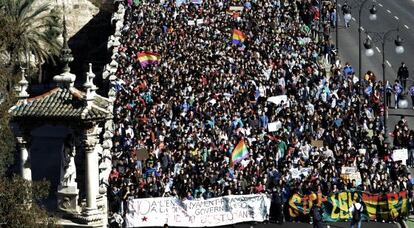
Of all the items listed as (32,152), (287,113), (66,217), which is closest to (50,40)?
(32,152)

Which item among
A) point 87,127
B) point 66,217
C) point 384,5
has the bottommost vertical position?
point 66,217

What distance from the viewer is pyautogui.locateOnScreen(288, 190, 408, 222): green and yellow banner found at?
41312mm

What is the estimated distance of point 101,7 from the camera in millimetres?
78438

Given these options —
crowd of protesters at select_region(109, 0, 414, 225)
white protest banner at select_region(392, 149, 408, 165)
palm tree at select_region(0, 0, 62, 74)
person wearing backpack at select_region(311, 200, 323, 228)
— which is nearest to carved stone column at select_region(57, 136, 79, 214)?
crowd of protesters at select_region(109, 0, 414, 225)

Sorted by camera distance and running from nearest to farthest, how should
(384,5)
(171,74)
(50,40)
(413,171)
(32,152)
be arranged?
(413,171) → (32,152) → (171,74) → (50,40) → (384,5)

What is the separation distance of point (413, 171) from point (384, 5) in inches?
1284

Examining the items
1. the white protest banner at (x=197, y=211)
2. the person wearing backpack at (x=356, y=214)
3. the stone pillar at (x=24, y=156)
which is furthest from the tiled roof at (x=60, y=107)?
the person wearing backpack at (x=356, y=214)

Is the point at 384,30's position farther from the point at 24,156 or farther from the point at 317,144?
the point at 24,156

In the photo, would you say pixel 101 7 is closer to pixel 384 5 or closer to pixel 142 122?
pixel 384 5

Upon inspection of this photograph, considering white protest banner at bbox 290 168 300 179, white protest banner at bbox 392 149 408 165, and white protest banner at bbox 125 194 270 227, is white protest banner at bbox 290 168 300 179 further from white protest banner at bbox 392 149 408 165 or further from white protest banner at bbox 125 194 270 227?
white protest banner at bbox 392 149 408 165

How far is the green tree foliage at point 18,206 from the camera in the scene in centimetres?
2552

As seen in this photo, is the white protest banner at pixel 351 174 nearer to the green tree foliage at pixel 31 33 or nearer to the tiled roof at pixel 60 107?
the tiled roof at pixel 60 107

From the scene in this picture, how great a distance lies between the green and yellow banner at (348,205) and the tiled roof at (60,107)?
8.86 meters

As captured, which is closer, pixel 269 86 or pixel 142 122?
pixel 142 122
